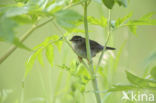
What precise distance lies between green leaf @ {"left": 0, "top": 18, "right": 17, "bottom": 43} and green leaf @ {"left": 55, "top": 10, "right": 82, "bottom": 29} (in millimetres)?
93

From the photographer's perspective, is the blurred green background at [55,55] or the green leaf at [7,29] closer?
the green leaf at [7,29]

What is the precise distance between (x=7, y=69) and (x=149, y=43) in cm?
169

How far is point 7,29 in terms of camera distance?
1.42 feet

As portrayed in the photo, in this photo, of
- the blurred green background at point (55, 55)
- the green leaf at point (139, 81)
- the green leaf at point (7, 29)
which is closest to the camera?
the green leaf at point (7, 29)

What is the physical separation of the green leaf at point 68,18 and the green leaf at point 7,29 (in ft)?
0.30

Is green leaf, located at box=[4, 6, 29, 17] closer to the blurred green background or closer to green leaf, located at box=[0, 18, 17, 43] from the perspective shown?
green leaf, located at box=[0, 18, 17, 43]

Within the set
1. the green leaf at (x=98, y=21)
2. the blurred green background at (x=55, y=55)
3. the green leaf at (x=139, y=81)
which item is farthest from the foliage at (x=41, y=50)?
the blurred green background at (x=55, y=55)

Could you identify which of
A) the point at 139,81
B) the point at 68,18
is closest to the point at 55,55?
the point at 139,81

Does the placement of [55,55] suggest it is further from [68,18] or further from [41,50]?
[68,18]

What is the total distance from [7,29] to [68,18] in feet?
0.38

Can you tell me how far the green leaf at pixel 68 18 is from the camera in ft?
1.58

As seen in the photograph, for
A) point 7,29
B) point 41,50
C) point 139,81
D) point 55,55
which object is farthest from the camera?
point 55,55

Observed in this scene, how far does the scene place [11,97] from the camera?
2.89m

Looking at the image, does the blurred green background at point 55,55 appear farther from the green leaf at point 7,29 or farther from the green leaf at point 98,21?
the green leaf at point 7,29
